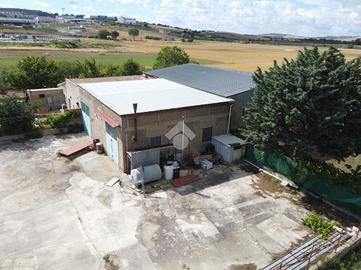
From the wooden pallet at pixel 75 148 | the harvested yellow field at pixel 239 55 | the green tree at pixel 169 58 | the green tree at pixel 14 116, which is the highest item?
the green tree at pixel 169 58

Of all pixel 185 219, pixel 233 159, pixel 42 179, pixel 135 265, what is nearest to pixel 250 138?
pixel 233 159

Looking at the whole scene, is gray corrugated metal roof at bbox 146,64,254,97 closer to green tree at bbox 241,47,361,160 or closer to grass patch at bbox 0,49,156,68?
green tree at bbox 241,47,361,160

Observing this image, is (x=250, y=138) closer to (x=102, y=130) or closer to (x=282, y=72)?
(x=282, y=72)

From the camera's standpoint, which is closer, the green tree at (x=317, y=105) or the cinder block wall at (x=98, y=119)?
the green tree at (x=317, y=105)

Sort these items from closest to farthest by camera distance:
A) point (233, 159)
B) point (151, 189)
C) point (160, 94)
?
point (151, 189) → point (233, 159) → point (160, 94)

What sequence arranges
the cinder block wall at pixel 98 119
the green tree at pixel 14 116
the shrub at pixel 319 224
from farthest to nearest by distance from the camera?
the green tree at pixel 14 116 → the cinder block wall at pixel 98 119 → the shrub at pixel 319 224

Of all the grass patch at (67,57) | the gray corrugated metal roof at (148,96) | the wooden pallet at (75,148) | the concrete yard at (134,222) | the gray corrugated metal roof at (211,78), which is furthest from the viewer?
the grass patch at (67,57)

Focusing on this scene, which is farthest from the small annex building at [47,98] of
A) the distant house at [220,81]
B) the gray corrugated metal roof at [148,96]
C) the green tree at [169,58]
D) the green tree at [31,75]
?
the green tree at [169,58]

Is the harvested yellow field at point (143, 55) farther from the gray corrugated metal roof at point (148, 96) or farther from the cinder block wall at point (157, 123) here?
the cinder block wall at point (157, 123)
